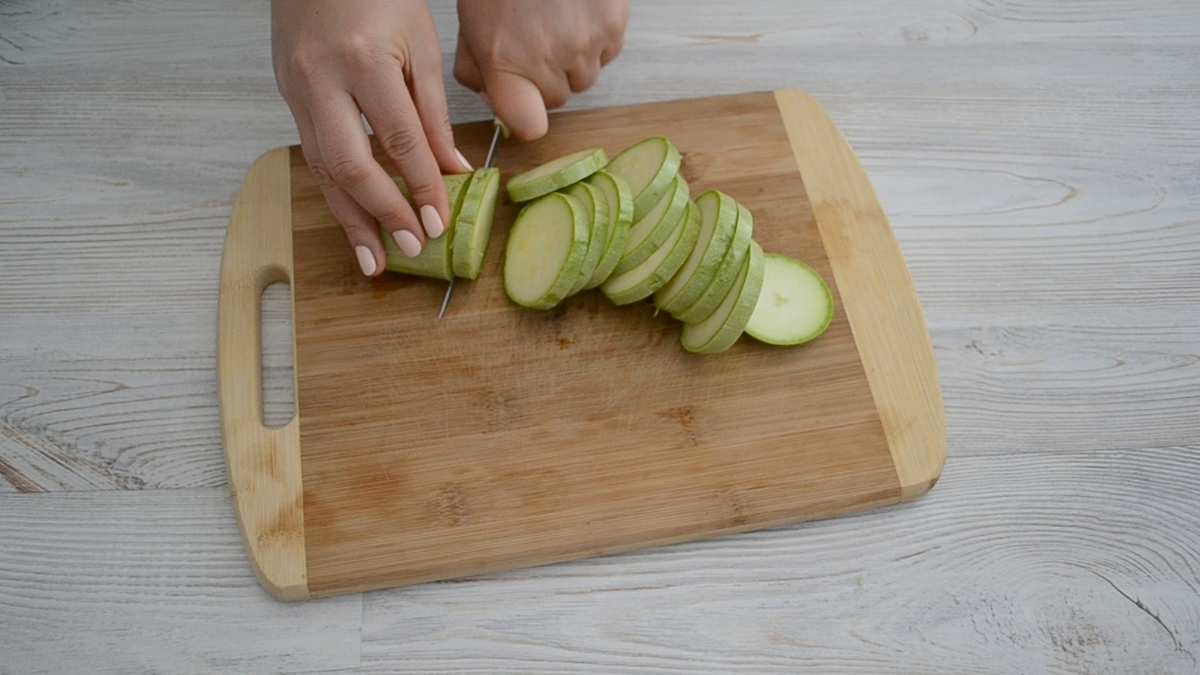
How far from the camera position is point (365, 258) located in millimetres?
2395

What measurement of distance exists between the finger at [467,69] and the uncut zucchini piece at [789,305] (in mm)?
1022

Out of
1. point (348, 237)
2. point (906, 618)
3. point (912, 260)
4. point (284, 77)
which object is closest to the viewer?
point (906, 618)

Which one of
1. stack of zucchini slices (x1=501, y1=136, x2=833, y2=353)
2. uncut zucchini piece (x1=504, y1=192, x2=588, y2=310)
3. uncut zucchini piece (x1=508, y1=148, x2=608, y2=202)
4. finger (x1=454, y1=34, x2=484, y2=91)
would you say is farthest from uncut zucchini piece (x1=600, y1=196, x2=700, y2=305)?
finger (x1=454, y1=34, x2=484, y2=91)

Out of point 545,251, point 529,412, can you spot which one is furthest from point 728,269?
point 529,412

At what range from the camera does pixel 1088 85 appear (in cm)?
307

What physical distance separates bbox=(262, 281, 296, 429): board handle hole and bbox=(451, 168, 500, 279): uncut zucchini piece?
49 centimetres

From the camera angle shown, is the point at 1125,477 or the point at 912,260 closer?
the point at 1125,477

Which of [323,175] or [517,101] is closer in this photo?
[323,175]

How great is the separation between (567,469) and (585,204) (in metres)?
0.68

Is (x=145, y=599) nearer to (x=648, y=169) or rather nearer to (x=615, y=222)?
(x=615, y=222)

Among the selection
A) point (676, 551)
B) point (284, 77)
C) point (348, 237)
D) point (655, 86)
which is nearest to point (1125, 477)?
point (676, 551)

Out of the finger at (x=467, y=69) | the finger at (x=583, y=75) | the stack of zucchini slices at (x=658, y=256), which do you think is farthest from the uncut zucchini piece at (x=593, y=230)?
the finger at (x=467, y=69)

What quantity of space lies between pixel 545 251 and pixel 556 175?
0.68 feet

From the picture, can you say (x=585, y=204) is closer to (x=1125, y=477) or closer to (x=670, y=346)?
(x=670, y=346)
